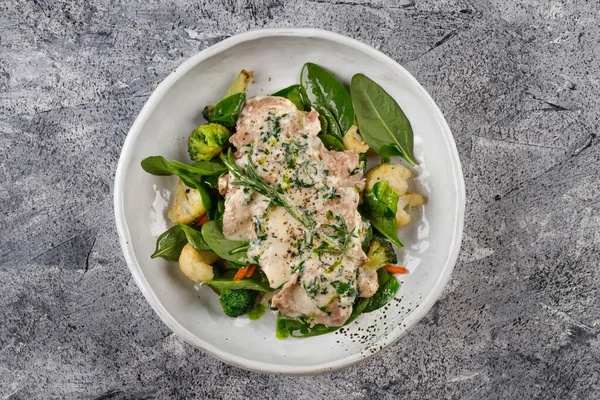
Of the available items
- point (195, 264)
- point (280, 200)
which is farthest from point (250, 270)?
point (280, 200)

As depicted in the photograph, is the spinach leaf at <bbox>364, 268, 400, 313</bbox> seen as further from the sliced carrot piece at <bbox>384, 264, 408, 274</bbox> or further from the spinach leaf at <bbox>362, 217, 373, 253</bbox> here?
the spinach leaf at <bbox>362, 217, 373, 253</bbox>

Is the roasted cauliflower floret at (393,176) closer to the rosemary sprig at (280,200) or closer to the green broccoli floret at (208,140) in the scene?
the rosemary sprig at (280,200)

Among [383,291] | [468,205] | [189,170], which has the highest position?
[189,170]

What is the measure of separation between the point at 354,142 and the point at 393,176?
251 millimetres

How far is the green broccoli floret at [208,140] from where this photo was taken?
2.42 metres

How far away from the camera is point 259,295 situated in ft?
8.55

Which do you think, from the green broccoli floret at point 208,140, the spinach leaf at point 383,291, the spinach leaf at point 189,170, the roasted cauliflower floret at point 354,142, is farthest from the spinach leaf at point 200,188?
the spinach leaf at point 383,291

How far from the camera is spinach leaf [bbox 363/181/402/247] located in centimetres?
241

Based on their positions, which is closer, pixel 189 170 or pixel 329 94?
pixel 189 170

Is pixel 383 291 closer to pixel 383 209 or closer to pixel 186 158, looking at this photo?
pixel 383 209

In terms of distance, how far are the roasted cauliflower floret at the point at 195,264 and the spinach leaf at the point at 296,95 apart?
85 centimetres

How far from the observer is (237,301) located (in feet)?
8.00

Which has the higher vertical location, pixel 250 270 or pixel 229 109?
pixel 229 109

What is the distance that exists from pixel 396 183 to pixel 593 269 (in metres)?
1.32
